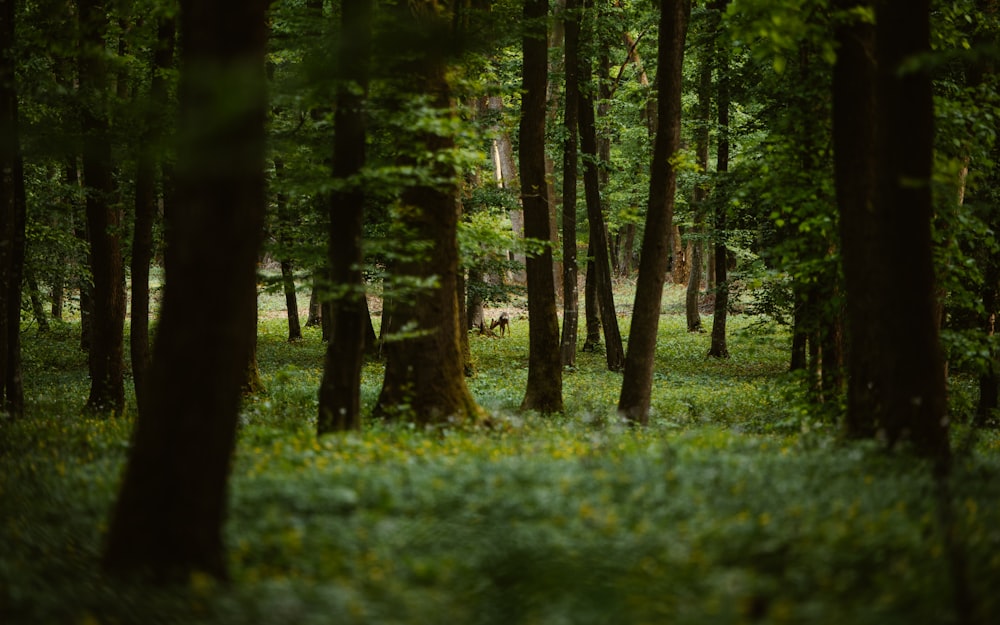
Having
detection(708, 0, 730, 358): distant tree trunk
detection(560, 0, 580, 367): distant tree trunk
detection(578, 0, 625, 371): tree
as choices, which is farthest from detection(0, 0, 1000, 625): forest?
detection(578, 0, 625, 371): tree

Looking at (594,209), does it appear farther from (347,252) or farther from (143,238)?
(347,252)

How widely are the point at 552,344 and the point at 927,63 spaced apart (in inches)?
368

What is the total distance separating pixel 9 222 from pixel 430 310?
6225 mm

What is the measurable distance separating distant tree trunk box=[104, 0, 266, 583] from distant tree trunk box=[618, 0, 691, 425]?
923 cm

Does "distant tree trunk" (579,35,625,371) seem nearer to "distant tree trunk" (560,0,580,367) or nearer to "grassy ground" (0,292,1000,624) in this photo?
"distant tree trunk" (560,0,580,367)

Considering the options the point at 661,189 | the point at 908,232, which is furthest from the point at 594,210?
the point at 908,232

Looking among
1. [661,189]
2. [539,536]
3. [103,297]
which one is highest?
[661,189]

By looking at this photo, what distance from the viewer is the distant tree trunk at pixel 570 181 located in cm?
2008

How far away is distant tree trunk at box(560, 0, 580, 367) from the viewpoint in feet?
65.9

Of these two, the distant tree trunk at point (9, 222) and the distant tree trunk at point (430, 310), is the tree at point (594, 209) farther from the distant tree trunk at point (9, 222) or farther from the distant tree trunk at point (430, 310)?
the distant tree trunk at point (9, 222)

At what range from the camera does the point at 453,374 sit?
449 inches

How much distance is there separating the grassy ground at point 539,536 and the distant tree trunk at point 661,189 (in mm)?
4921

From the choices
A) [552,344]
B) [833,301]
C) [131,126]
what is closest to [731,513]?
[833,301]

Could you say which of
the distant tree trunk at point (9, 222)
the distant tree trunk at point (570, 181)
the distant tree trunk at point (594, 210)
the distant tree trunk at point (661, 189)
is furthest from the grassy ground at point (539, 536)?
the distant tree trunk at point (594, 210)
